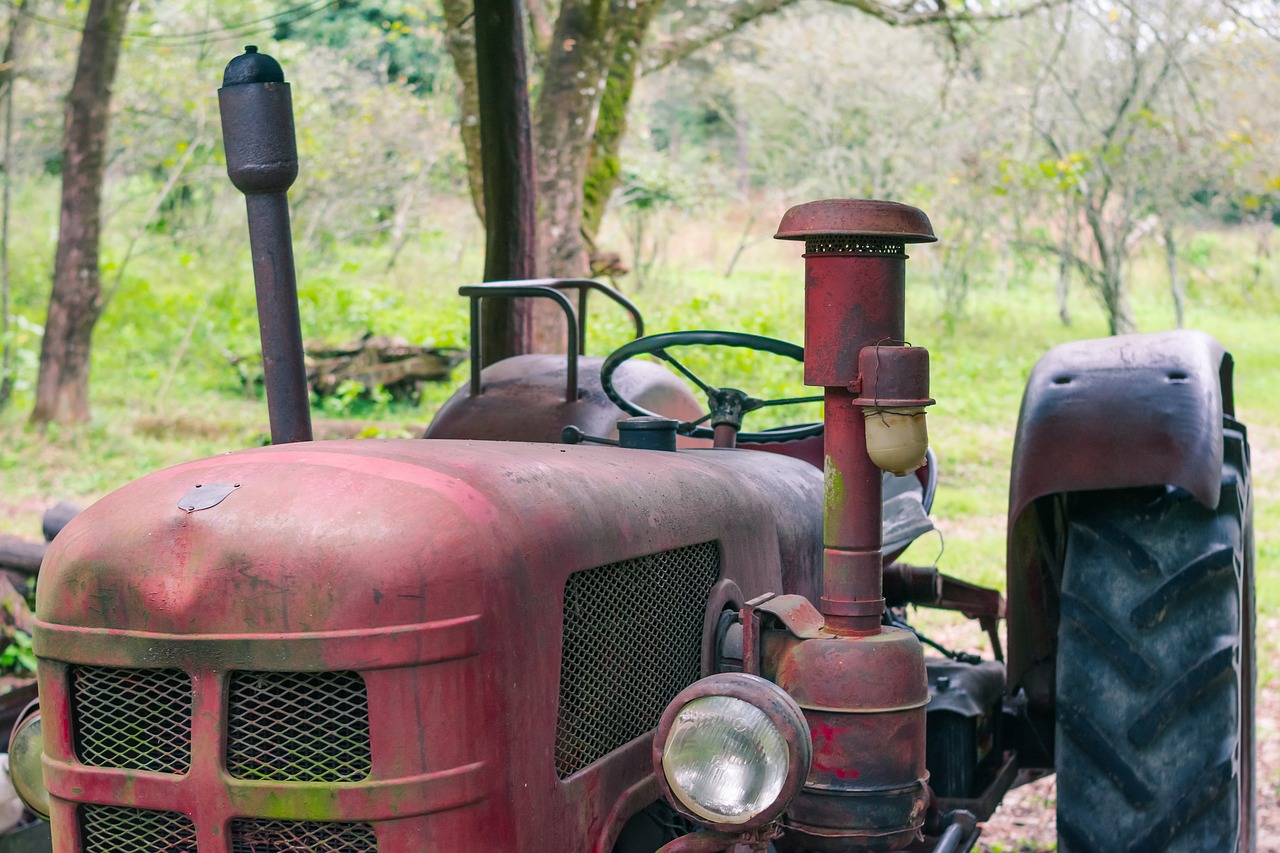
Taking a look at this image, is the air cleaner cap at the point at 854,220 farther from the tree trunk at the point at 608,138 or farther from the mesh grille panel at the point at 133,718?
the tree trunk at the point at 608,138

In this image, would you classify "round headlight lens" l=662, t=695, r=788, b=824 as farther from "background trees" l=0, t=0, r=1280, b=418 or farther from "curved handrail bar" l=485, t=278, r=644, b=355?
"background trees" l=0, t=0, r=1280, b=418

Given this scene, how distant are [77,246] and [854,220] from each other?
1134cm

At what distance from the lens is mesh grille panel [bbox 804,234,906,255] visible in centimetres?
168

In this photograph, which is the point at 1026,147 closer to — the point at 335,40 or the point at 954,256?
the point at 954,256

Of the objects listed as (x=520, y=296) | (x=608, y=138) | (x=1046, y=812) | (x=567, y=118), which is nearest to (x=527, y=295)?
(x=520, y=296)

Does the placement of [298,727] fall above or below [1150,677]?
above

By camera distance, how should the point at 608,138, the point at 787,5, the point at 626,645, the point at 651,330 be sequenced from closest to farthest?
the point at 626,645 → the point at 608,138 → the point at 787,5 → the point at 651,330

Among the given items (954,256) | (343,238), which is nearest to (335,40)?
(343,238)

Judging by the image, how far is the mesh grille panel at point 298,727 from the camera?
1425 mm

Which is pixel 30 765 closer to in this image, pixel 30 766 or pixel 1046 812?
pixel 30 766

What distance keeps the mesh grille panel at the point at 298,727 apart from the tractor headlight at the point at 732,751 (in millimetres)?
365

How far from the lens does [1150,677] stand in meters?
2.28

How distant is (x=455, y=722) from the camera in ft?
4.68

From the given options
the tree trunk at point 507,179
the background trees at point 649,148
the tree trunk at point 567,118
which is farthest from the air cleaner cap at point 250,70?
the background trees at point 649,148
